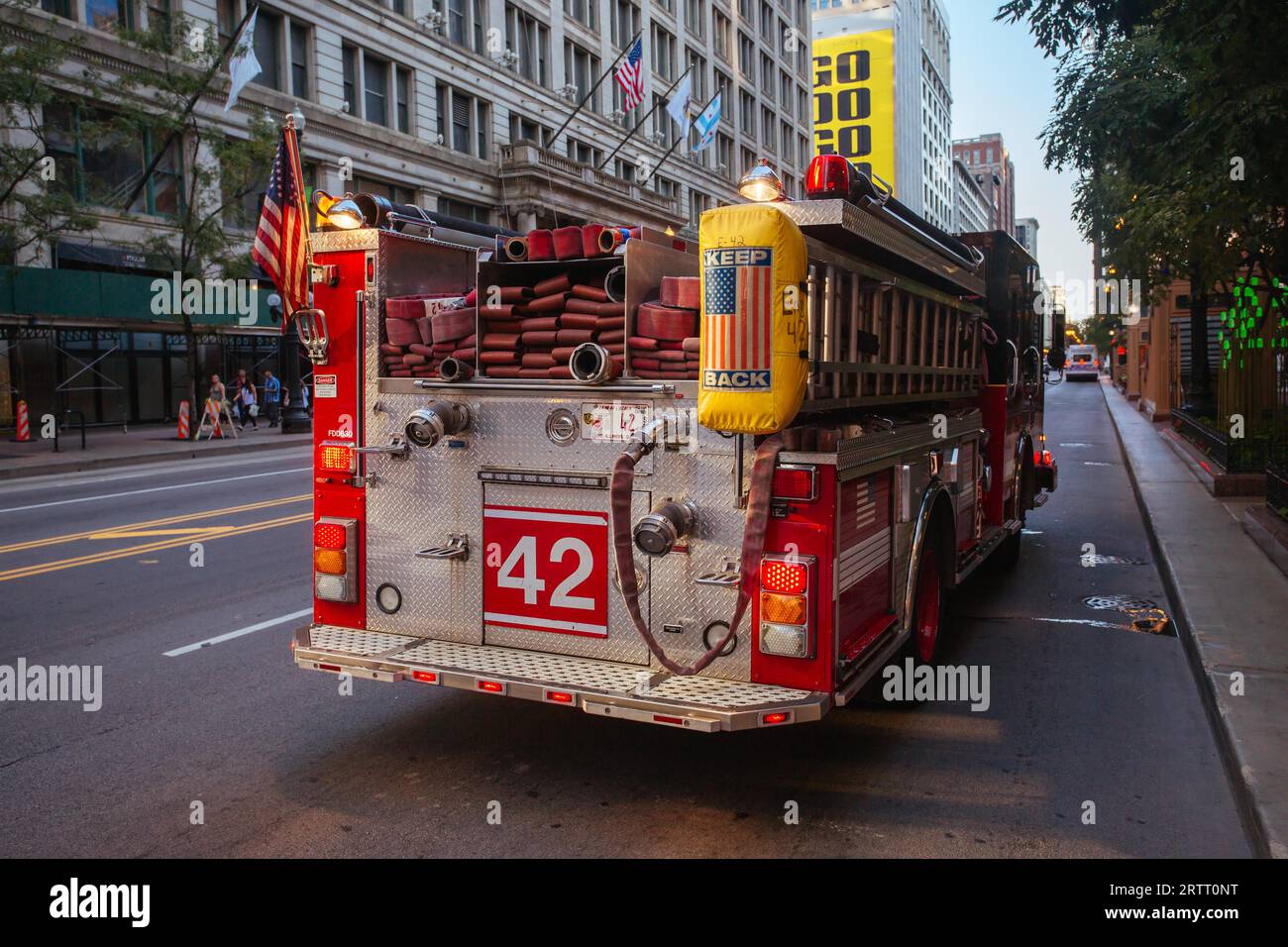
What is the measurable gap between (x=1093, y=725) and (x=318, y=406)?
466cm

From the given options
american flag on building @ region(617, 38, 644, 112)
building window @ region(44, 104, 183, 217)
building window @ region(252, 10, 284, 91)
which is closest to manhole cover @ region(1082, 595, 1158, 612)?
american flag on building @ region(617, 38, 644, 112)

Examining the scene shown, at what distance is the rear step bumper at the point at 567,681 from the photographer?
14.7 feet

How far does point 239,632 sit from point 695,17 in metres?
58.8

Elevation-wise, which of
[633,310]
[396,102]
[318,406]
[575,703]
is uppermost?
[396,102]

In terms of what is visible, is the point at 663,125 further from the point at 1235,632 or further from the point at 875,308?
the point at 875,308

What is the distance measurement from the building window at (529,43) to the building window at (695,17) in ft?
49.8

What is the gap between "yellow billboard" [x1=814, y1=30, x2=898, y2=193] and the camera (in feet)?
267

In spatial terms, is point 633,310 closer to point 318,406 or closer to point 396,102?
point 318,406

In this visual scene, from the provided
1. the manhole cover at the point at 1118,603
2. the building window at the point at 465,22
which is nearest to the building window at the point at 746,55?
the building window at the point at 465,22

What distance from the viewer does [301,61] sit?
114ft

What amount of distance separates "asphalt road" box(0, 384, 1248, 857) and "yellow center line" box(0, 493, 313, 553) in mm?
3196

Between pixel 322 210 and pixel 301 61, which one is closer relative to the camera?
pixel 322 210

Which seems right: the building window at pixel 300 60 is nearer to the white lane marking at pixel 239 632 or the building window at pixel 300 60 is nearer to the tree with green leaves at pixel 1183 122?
the tree with green leaves at pixel 1183 122
